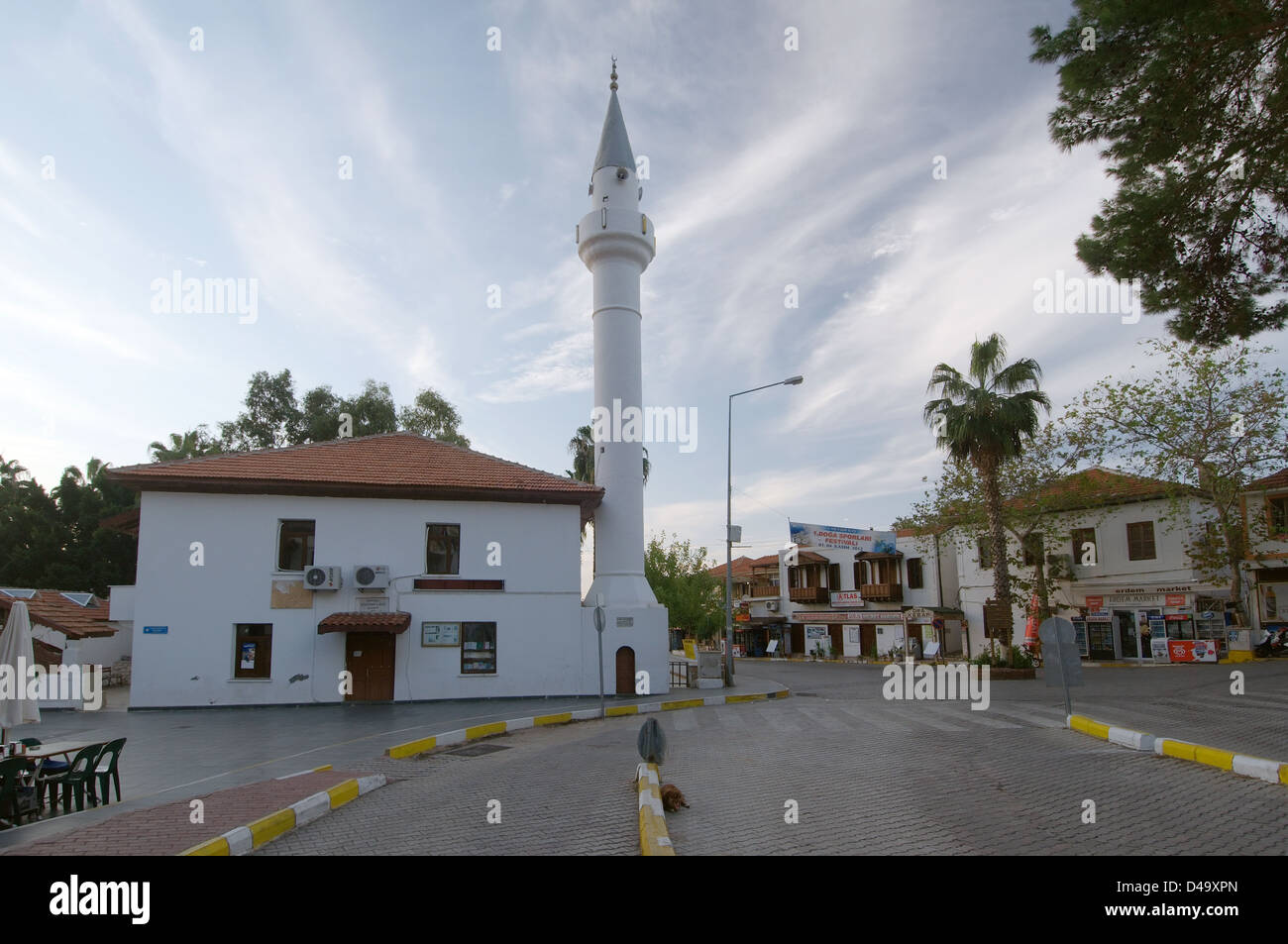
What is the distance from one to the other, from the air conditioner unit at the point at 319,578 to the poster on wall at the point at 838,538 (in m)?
22.9

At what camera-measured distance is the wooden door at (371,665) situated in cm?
2122

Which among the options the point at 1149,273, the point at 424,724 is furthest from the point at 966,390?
the point at 424,724

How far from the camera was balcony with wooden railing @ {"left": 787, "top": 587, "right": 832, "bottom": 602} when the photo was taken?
4738cm

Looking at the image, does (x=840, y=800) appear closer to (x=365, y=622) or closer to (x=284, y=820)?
(x=284, y=820)

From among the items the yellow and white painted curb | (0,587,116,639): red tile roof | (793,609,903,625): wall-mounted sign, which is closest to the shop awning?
(0,587,116,639): red tile roof

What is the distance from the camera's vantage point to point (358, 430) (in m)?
40.2

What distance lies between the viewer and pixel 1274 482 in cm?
2906

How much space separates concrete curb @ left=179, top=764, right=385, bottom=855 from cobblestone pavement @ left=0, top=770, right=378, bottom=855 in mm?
184

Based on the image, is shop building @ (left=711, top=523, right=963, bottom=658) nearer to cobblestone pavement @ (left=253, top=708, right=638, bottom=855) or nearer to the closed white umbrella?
cobblestone pavement @ (left=253, top=708, right=638, bottom=855)

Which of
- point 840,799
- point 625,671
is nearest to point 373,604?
point 625,671

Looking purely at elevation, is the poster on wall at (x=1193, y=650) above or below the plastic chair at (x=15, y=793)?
below

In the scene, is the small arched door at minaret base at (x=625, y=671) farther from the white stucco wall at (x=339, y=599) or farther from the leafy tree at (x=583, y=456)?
the leafy tree at (x=583, y=456)

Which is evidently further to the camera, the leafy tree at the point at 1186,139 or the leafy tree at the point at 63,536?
the leafy tree at the point at 63,536

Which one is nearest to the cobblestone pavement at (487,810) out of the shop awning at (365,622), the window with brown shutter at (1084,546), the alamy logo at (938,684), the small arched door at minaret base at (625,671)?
the shop awning at (365,622)
